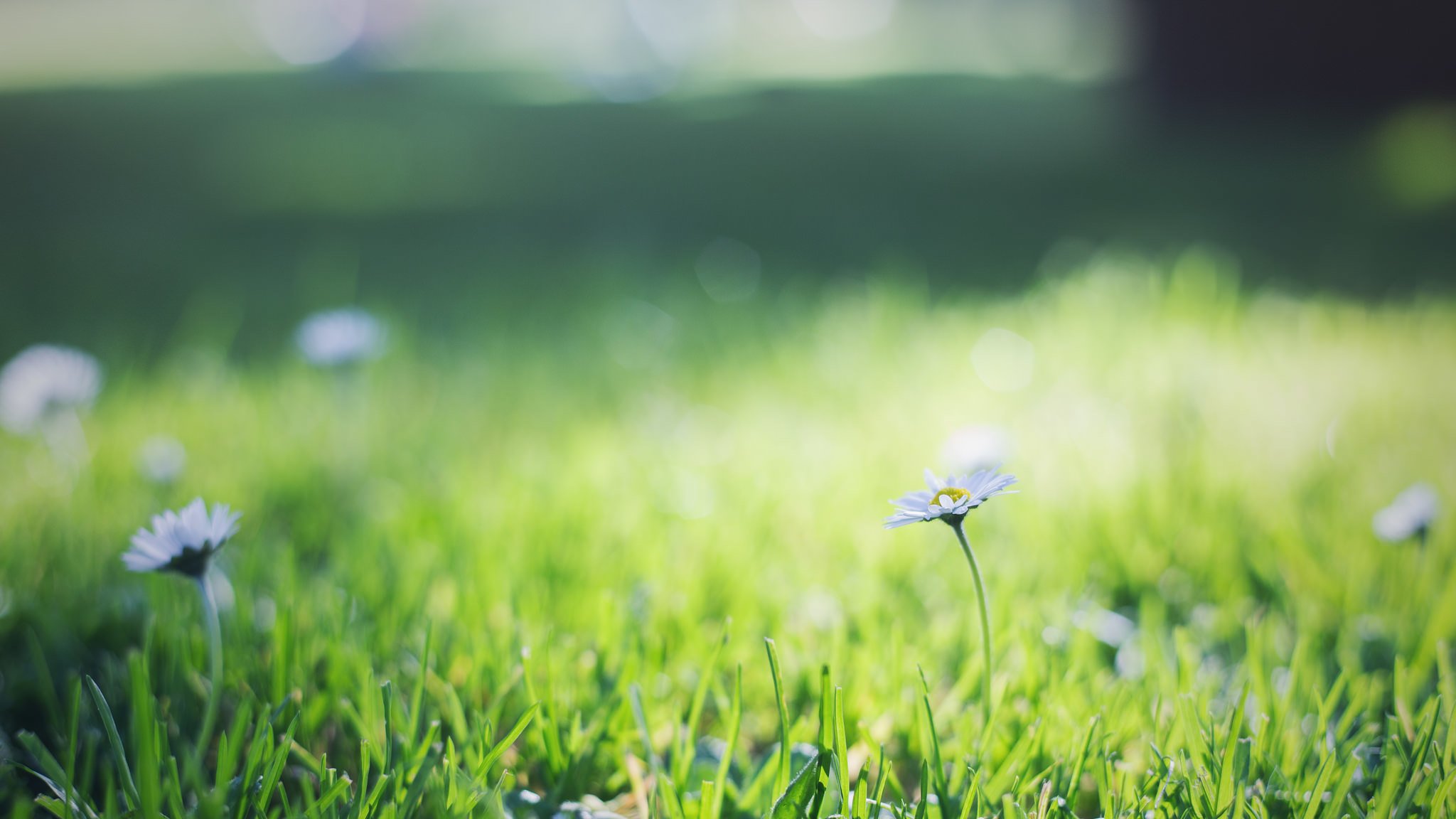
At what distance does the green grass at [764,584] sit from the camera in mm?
801

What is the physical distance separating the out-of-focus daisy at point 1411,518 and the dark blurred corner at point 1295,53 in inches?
177

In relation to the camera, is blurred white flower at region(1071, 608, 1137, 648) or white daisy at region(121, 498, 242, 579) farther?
blurred white flower at region(1071, 608, 1137, 648)

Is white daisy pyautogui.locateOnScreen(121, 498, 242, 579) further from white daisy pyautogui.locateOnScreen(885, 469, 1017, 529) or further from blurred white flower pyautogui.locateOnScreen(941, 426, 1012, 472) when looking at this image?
blurred white flower pyautogui.locateOnScreen(941, 426, 1012, 472)

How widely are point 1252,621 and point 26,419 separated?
5.63 ft

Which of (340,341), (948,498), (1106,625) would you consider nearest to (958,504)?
(948,498)

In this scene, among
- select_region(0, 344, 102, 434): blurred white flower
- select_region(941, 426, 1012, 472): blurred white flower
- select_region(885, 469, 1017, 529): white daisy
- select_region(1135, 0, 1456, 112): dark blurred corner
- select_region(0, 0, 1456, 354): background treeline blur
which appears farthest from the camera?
select_region(1135, 0, 1456, 112): dark blurred corner

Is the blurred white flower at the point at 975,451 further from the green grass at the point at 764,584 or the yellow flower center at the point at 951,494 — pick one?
the yellow flower center at the point at 951,494

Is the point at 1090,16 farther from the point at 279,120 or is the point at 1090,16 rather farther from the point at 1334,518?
the point at 1334,518

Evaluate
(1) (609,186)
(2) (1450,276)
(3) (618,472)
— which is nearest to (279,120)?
(1) (609,186)

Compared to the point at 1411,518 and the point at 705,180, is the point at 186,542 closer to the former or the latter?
the point at 1411,518

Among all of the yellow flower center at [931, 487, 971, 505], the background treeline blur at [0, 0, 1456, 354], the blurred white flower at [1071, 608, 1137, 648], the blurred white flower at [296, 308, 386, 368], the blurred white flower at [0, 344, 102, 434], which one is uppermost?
the background treeline blur at [0, 0, 1456, 354]

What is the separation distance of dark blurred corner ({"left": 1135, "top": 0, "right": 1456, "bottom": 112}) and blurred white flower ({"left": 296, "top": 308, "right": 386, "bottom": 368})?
4957 millimetres

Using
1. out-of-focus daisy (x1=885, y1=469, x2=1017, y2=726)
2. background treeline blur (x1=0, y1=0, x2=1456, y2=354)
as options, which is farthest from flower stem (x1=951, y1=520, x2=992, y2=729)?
background treeline blur (x1=0, y1=0, x2=1456, y2=354)

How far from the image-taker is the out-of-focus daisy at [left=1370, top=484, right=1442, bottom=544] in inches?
41.9
